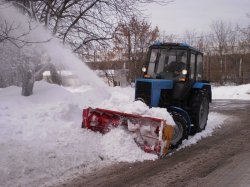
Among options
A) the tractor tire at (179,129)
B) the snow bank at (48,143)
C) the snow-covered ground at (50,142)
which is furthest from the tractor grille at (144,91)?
the snow bank at (48,143)

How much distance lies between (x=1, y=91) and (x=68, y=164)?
528 centimetres

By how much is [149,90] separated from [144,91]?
0.13 meters

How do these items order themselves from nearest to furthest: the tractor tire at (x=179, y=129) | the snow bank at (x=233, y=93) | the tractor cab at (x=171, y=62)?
the tractor tire at (x=179, y=129) → the tractor cab at (x=171, y=62) → the snow bank at (x=233, y=93)

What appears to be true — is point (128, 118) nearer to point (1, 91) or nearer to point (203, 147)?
point (203, 147)

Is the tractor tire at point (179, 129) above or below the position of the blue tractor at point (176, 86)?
below

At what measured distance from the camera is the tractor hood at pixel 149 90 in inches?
338

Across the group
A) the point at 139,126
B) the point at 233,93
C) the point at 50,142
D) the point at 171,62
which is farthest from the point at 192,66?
the point at 233,93

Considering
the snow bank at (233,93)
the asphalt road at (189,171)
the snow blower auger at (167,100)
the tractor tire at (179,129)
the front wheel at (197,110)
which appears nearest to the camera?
the asphalt road at (189,171)

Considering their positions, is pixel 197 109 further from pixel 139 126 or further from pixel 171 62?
pixel 139 126

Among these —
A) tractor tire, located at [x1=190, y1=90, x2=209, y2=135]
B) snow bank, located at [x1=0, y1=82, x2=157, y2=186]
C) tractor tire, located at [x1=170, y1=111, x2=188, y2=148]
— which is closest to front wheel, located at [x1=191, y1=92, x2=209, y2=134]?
tractor tire, located at [x1=190, y1=90, x2=209, y2=135]

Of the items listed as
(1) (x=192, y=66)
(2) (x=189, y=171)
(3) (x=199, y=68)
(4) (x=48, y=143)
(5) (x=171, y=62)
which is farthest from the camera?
(3) (x=199, y=68)

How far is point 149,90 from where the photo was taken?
8586 mm

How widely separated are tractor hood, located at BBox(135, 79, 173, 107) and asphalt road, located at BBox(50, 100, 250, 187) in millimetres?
1267

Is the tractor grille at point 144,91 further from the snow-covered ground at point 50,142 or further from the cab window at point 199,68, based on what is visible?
the cab window at point 199,68
